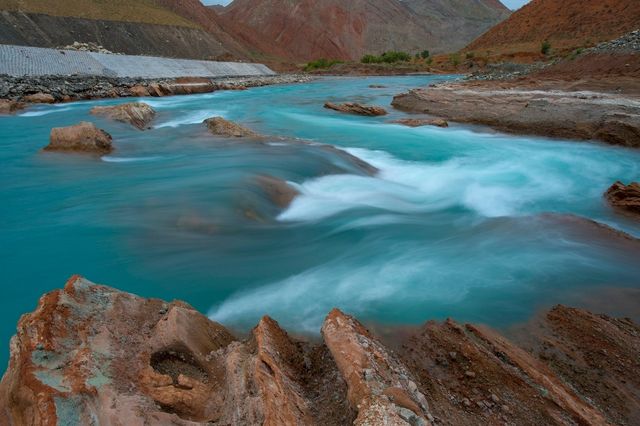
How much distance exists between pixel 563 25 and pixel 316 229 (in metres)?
56.9

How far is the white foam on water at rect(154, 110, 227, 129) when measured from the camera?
48.7 ft

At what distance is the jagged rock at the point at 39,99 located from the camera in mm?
19141

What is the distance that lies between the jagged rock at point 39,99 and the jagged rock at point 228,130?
11.7 m

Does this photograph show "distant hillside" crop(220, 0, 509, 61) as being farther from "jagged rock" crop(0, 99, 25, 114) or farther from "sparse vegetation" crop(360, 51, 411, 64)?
"jagged rock" crop(0, 99, 25, 114)

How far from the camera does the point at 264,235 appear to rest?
6.08 meters

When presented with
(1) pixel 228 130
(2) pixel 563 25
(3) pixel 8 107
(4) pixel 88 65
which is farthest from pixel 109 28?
(2) pixel 563 25

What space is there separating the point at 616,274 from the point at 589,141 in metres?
8.59

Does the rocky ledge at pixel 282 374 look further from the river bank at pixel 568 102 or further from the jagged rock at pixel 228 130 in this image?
the river bank at pixel 568 102

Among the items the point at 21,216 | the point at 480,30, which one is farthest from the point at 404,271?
the point at 480,30

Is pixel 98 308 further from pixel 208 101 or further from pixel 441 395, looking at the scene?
pixel 208 101

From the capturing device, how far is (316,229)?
650cm

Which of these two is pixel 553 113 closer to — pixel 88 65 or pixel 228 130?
pixel 228 130

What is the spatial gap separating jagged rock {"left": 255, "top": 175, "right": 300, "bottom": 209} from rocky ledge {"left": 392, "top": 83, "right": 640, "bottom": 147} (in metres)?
9.22

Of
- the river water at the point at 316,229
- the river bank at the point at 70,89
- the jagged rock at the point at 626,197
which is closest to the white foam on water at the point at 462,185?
the river water at the point at 316,229
